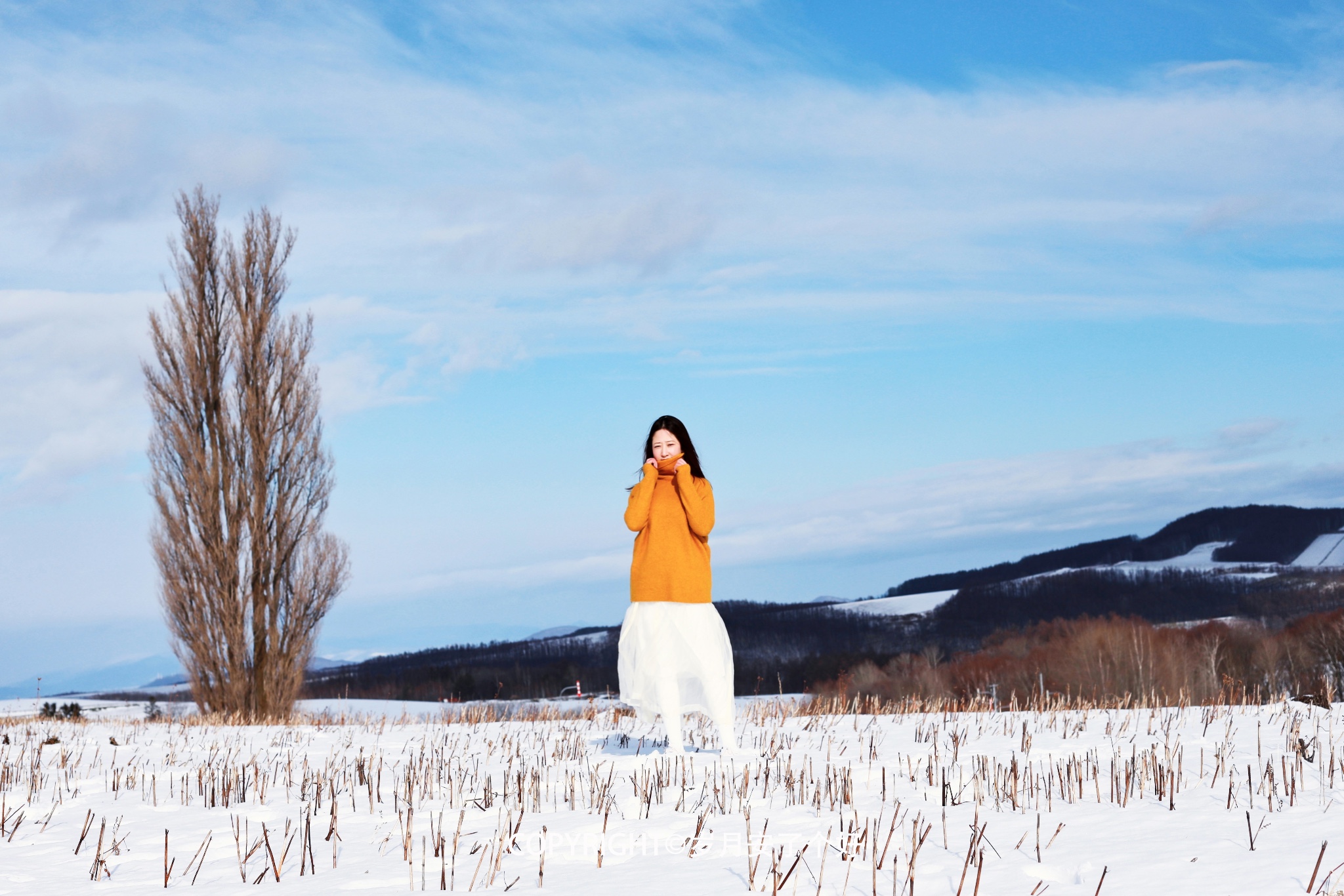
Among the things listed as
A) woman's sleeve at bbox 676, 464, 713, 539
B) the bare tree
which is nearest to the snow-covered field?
woman's sleeve at bbox 676, 464, 713, 539

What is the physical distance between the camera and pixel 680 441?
21.8ft

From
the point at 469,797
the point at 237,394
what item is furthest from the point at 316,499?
the point at 469,797

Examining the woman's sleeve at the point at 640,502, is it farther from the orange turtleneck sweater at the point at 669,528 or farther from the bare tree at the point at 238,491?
the bare tree at the point at 238,491

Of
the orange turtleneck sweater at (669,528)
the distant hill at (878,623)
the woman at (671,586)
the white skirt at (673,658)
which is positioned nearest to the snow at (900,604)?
the distant hill at (878,623)

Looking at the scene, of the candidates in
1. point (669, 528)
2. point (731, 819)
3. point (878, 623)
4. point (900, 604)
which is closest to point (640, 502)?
point (669, 528)

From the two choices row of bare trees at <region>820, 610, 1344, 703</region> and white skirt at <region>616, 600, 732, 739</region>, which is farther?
row of bare trees at <region>820, 610, 1344, 703</region>

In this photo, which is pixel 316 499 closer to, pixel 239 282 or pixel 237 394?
pixel 237 394

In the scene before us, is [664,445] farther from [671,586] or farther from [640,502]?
[671,586]

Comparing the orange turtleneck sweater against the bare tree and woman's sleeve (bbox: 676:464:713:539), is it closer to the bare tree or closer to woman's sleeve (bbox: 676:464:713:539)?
woman's sleeve (bbox: 676:464:713:539)

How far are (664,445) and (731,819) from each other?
105 inches

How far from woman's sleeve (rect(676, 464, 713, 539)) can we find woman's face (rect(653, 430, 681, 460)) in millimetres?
133

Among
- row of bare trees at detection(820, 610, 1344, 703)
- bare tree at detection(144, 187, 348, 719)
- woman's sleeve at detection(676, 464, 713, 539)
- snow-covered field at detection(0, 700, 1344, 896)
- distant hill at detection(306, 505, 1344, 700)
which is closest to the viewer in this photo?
snow-covered field at detection(0, 700, 1344, 896)

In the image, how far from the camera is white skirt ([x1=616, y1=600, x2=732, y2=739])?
21.3 feet

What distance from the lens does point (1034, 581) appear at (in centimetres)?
18012
